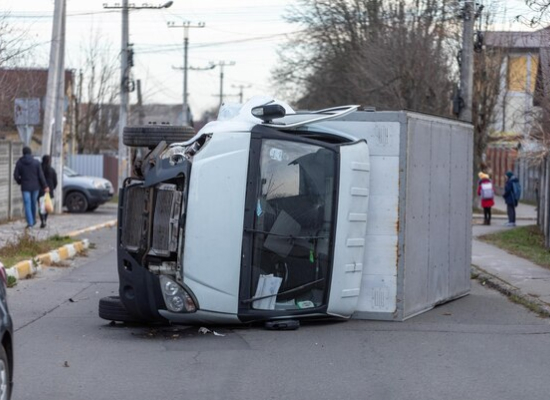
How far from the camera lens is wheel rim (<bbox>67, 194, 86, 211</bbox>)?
31250 mm

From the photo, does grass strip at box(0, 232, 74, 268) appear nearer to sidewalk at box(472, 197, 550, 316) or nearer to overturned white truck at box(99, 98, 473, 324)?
overturned white truck at box(99, 98, 473, 324)

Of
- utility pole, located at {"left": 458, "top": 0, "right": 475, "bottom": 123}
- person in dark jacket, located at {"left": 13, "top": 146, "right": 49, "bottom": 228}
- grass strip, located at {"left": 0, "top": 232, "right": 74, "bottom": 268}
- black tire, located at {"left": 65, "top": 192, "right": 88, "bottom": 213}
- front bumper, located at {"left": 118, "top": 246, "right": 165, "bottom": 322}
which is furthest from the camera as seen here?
black tire, located at {"left": 65, "top": 192, "right": 88, "bottom": 213}

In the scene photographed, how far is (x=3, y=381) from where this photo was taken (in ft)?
19.6

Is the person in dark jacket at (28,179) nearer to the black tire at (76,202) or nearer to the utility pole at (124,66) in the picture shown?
the black tire at (76,202)

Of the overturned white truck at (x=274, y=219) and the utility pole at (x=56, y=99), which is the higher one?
the utility pole at (x=56, y=99)

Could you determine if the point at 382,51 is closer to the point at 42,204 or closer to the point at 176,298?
the point at 42,204

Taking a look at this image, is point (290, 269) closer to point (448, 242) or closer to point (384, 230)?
point (384, 230)

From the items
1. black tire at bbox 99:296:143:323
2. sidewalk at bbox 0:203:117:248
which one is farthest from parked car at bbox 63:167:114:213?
black tire at bbox 99:296:143:323

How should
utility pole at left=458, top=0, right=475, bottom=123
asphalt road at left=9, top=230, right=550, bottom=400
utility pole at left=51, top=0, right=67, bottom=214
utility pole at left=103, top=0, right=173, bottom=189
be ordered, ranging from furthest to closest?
1. utility pole at left=103, top=0, right=173, bottom=189
2. utility pole at left=51, top=0, right=67, bottom=214
3. utility pole at left=458, top=0, right=475, bottom=123
4. asphalt road at left=9, top=230, right=550, bottom=400

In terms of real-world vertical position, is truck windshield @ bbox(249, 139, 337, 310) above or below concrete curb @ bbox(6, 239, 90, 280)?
above

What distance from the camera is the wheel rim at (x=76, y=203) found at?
31250mm

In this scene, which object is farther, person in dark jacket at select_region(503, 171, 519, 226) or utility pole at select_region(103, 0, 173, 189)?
utility pole at select_region(103, 0, 173, 189)

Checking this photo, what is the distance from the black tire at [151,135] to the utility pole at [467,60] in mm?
11006

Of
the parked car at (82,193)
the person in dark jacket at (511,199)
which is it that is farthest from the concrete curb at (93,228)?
the person in dark jacket at (511,199)
